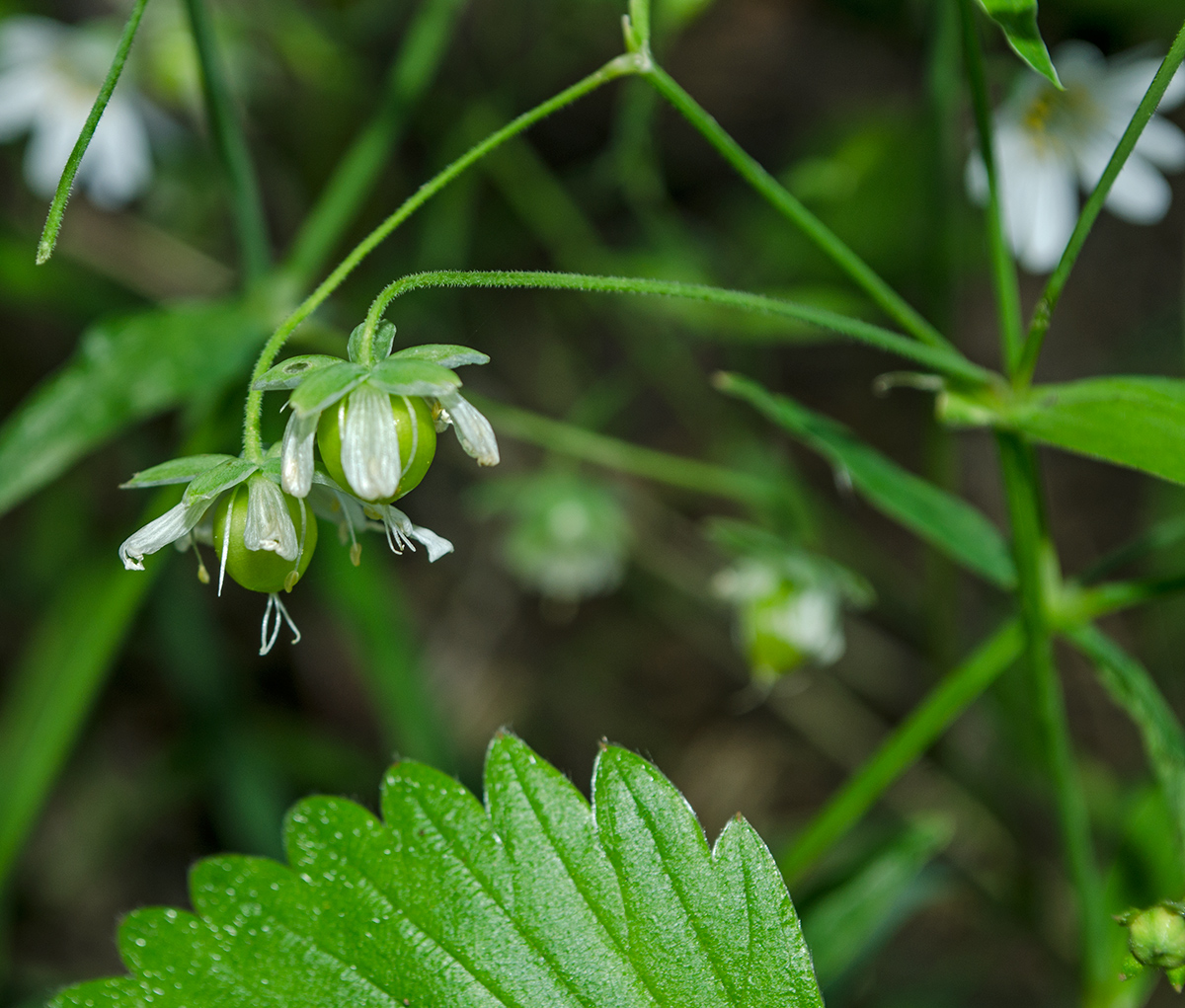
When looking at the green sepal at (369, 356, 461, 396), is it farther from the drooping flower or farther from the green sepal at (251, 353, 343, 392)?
the drooping flower

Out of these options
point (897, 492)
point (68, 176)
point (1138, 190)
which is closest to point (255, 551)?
point (68, 176)

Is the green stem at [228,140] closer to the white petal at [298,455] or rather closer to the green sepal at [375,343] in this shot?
the green sepal at [375,343]

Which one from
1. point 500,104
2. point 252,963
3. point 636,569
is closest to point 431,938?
point 252,963

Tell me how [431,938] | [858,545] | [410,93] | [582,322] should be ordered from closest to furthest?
[431,938]
[410,93]
[858,545]
[582,322]

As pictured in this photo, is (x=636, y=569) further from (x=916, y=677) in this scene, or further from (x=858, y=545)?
(x=916, y=677)

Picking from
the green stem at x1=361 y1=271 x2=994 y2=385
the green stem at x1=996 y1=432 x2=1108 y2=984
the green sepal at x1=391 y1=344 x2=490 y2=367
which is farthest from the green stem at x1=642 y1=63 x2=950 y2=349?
the green sepal at x1=391 y1=344 x2=490 y2=367

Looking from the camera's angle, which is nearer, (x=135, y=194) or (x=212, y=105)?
(x=212, y=105)
